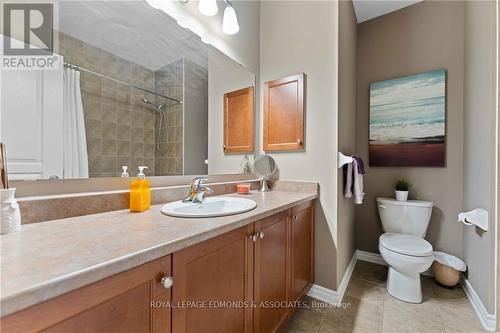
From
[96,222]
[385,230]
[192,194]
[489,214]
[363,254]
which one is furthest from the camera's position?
[363,254]

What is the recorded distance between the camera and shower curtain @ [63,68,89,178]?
0.94 meters

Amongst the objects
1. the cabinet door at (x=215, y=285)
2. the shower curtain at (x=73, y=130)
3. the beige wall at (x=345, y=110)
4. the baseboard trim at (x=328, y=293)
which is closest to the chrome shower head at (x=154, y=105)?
the shower curtain at (x=73, y=130)

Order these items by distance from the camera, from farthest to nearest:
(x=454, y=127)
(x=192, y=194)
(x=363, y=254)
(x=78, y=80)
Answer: (x=363, y=254) → (x=454, y=127) → (x=192, y=194) → (x=78, y=80)

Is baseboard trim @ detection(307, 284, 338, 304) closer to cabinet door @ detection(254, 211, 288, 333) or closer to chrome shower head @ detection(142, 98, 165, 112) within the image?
cabinet door @ detection(254, 211, 288, 333)

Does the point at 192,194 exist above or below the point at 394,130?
below

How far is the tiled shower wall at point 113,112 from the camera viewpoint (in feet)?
3.27

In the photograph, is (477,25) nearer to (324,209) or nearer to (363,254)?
(324,209)

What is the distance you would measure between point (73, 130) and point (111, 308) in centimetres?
78

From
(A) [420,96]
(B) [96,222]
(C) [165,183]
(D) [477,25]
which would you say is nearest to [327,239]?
(C) [165,183]

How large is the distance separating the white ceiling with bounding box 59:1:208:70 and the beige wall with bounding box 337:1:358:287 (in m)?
1.21

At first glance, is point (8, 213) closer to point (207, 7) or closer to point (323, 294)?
point (207, 7)

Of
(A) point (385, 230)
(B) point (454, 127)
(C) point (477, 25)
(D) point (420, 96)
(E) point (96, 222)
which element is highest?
(C) point (477, 25)

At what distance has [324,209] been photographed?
1744 millimetres

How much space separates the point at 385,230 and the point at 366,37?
2.11m
